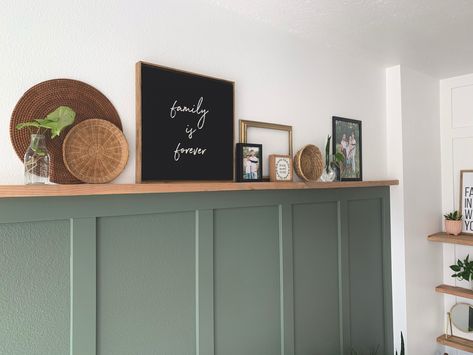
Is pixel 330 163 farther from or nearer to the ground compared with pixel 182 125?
nearer to the ground

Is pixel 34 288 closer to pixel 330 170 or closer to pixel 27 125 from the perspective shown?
pixel 27 125

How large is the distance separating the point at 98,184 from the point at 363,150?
176cm

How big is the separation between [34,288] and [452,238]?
8.64 ft

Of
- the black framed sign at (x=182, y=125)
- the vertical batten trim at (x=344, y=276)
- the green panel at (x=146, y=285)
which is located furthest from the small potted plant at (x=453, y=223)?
the green panel at (x=146, y=285)

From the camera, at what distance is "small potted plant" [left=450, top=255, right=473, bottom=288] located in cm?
262

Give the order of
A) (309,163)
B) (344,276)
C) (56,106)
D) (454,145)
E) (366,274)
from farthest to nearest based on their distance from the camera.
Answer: (454,145), (366,274), (344,276), (309,163), (56,106)

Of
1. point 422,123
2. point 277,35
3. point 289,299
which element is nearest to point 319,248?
point 289,299

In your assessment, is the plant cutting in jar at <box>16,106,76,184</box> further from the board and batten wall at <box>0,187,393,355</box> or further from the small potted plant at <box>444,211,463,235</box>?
the small potted plant at <box>444,211,463,235</box>

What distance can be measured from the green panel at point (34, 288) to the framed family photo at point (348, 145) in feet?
5.17

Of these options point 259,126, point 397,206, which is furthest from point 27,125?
point 397,206

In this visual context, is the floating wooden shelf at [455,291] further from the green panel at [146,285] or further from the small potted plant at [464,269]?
the green panel at [146,285]

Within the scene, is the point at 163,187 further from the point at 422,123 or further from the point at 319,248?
the point at 422,123

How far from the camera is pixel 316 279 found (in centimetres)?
202

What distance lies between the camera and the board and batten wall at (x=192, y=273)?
46.6 inches
